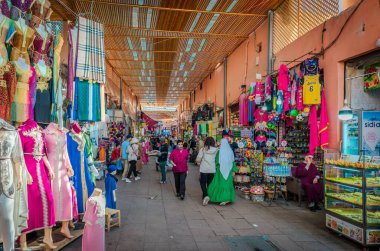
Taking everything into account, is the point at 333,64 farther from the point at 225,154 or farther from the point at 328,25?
the point at 225,154

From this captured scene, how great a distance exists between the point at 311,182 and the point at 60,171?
5.09 meters

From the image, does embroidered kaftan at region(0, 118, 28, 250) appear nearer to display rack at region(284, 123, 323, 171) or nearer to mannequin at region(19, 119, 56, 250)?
mannequin at region(19, 119, 56, 250)

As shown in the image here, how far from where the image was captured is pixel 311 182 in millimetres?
7039

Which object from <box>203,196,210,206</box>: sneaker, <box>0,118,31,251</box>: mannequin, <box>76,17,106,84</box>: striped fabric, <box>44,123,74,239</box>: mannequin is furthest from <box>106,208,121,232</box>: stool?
<box>203,196,210,206</box>: sneaker

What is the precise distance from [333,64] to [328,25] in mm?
897

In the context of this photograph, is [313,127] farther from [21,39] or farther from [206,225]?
[21,39]

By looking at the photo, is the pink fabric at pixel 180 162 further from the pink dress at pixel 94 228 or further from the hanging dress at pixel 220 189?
the pink dress at pixel 94 228

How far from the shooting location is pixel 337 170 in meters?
5.30

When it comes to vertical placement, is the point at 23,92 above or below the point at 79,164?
above

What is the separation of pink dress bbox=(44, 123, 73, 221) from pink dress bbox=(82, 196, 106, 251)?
858 millimetres

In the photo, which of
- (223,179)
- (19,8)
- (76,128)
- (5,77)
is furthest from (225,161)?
(19,8)

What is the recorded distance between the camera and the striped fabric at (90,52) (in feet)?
17.0


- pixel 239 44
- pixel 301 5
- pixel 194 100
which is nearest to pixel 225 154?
pixel 301 5

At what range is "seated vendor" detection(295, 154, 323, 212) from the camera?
22.5ft
